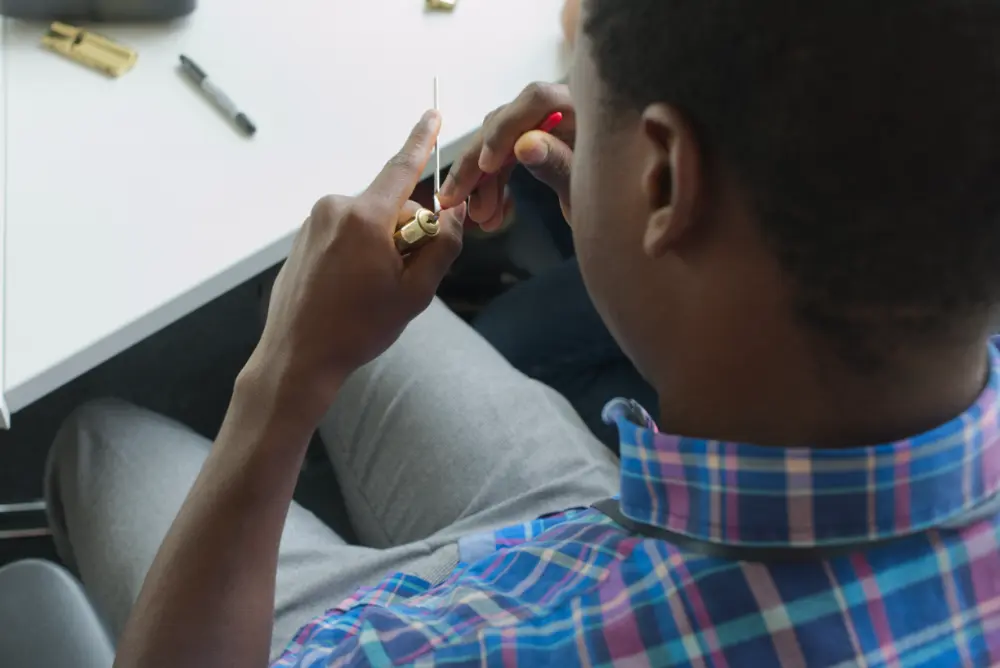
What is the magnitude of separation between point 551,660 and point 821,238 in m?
0.23

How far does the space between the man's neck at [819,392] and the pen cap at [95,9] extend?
2.36 ft

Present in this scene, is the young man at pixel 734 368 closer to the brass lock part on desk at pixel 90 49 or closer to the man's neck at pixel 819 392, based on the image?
the man's neck at pixel 819 392

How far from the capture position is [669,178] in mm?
398

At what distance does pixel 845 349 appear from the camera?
39 centimetres

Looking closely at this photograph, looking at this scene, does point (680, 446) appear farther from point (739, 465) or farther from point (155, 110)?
point (155, 110)

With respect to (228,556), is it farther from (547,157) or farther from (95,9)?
(95,9)

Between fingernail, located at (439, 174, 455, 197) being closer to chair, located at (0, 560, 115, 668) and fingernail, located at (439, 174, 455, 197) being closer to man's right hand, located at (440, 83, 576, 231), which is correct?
man's right hand, located at (440, 83, 576, 231)

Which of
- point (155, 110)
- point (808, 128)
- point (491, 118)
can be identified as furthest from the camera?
point (155, 110)

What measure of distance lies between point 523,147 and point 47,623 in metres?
0.51

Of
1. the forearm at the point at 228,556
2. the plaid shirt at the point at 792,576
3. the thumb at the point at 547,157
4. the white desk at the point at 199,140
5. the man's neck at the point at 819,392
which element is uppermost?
the white desk at the point at 199,140

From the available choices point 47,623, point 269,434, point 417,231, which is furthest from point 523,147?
point 47,623

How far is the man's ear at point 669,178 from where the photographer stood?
0.38 m

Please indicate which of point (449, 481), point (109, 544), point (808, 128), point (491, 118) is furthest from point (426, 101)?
point (808, 128)

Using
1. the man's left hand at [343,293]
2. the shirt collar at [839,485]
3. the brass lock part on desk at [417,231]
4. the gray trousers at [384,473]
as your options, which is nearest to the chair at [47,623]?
the gray trousers at [384,473]
